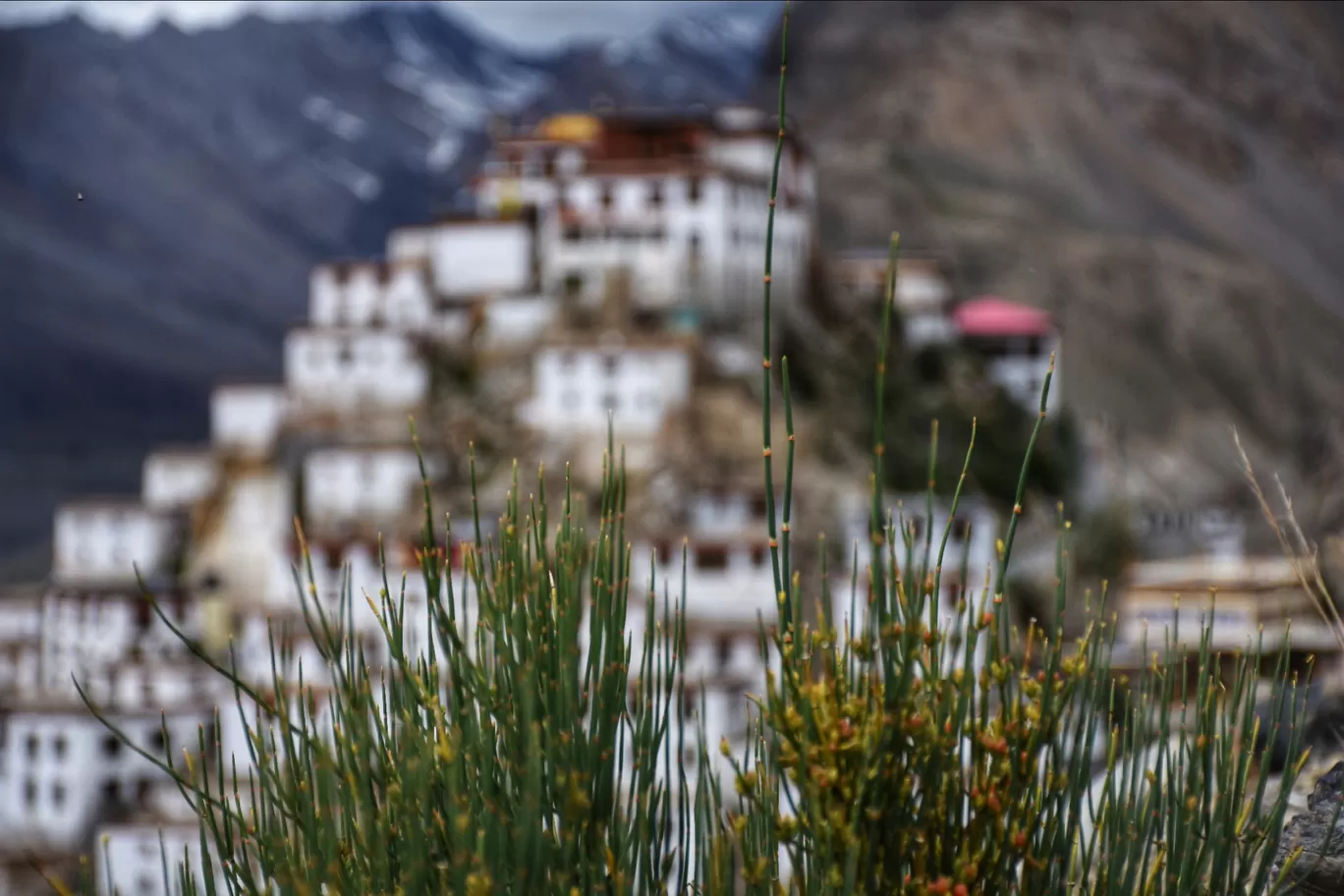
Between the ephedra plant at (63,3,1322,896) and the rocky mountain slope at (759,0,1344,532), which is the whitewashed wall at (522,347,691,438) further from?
the ephedra plant at (63,3,1322,896)

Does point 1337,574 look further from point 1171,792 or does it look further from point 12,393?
point 12,393

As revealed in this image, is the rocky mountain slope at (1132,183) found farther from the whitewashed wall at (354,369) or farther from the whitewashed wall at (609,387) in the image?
the whitewashed wall at (354,369)

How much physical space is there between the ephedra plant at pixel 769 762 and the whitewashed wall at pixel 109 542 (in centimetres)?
3062

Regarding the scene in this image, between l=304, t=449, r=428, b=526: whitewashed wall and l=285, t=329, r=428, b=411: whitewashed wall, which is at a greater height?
l=285, t=329, r=428, b=411: whitewashed wall

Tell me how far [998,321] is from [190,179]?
36959mm

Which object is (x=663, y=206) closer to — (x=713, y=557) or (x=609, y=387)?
(x=609, y=387)

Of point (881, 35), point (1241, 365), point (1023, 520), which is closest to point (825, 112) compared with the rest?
point (881, 35)

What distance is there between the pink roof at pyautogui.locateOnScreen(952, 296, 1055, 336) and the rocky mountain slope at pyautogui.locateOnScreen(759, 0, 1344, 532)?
6.44 meters

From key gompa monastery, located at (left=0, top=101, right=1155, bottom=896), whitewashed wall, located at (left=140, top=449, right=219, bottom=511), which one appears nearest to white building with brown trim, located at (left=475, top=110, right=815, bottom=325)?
key gompa monastery, located at (left=0, top=101, right=1155, bottom=896)

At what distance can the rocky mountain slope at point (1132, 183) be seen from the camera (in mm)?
57250

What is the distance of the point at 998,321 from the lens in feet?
132

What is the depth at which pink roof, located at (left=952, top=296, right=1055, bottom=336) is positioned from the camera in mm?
39844

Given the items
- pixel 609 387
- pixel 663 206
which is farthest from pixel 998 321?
pixel 609 387

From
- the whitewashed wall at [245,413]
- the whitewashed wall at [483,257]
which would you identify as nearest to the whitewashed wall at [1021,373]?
the whitewashed wall at [483,257]
